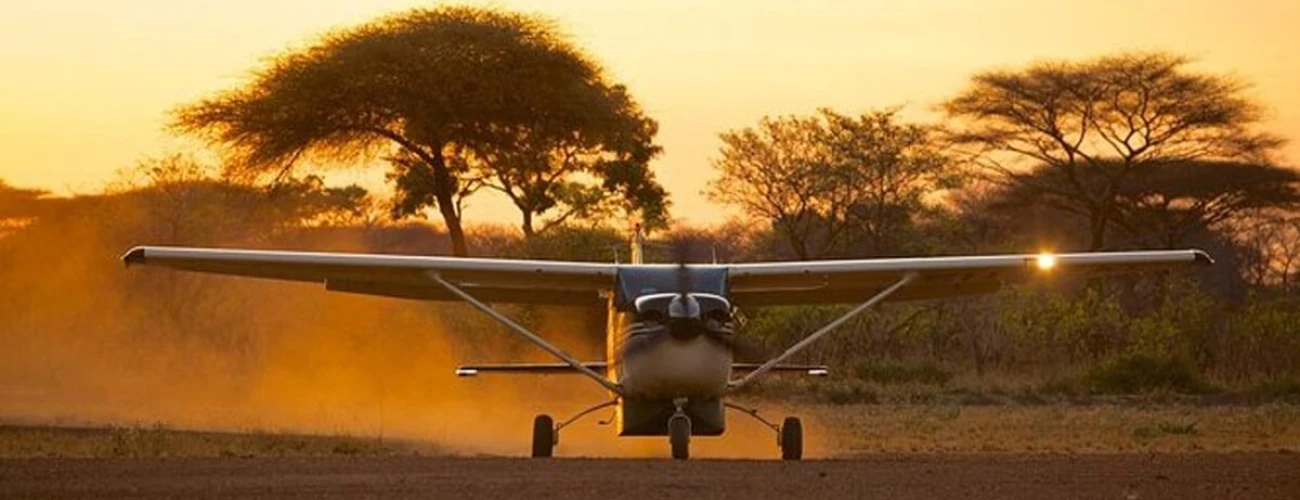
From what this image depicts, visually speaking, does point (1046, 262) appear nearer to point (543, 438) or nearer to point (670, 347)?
point (670, 347)

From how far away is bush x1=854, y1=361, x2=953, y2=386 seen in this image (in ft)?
130

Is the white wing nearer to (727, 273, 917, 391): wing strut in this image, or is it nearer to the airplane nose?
(727, 273, 917, 391): wing strut

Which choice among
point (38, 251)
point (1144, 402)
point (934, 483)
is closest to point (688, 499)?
point (934, 483)

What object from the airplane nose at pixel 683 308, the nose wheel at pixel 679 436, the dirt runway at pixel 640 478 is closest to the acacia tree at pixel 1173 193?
the nose wheel at pixel 679 436

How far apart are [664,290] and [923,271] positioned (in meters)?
3.64

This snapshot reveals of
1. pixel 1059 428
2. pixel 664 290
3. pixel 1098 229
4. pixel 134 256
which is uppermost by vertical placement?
pixel 1098 229

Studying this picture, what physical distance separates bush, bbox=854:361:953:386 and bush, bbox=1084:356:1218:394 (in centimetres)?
241

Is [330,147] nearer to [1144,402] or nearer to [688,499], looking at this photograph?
[1144,402]

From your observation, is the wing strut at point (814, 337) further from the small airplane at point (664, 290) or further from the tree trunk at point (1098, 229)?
the tree trunk at point (1098, 229)

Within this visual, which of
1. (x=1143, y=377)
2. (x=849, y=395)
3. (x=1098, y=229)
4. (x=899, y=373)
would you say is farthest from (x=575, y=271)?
(x=1098, y=229)

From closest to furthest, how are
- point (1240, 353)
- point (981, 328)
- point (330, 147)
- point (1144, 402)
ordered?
point (1144, 402) → point (1240, 353) → point (981, 328) → point (330, 147)

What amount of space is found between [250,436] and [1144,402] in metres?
13.9

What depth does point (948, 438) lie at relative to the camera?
2788 cm

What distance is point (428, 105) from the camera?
48812mm
